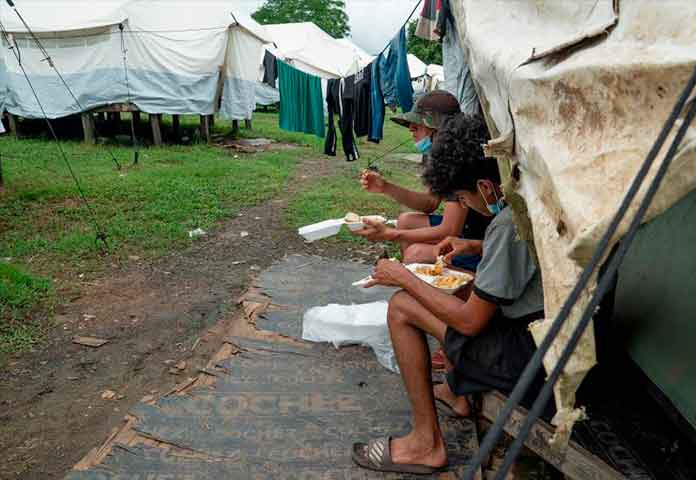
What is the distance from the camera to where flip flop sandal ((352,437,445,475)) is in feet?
6.66

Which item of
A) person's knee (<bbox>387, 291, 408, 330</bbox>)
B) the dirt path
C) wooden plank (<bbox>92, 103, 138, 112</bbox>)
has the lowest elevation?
the dirt path

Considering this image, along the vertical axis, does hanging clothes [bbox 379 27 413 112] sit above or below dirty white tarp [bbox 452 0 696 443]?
below

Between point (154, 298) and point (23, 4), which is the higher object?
point (23, 4)

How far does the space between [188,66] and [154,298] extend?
7881 mm

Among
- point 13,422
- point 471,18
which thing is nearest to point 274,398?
point 13,422

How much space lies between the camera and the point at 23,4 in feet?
33.7

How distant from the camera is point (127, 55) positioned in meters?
10.0

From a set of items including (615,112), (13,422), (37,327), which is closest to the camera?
(615,112)

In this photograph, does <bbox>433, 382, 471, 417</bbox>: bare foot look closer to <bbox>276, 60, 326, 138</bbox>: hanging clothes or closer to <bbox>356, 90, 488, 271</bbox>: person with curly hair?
<bbox>356, 90, 488, 271</bbox>: person with curly hair

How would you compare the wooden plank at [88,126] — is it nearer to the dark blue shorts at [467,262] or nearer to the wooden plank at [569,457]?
the dark blue shorts at [467,262]

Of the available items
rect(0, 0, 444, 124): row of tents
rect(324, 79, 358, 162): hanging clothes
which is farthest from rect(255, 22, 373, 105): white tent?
rect(324, 79, 358, 162): hanging clothes

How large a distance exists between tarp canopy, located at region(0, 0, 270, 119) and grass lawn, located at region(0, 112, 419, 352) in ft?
3.06

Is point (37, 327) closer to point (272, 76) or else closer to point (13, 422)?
point (13, 422)

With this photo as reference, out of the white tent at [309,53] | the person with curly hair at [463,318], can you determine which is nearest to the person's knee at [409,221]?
the person with curly hair at [463,318]
